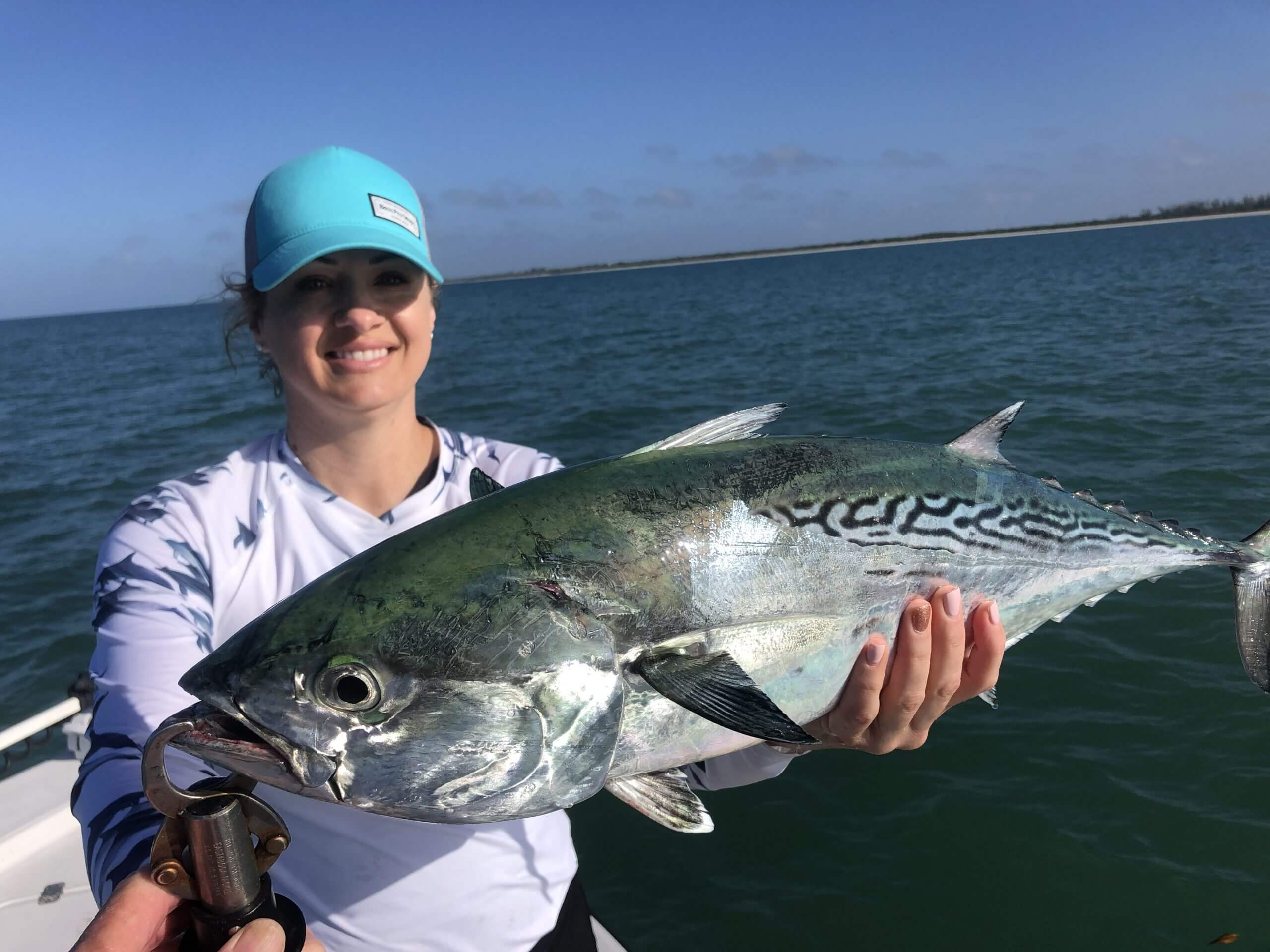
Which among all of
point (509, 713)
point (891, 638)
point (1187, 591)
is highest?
point (509, 713)

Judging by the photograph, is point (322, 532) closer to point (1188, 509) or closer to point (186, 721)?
point (186, 721)

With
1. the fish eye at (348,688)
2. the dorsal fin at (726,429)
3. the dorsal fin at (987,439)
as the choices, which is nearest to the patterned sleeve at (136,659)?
the fish eye at (348,688)

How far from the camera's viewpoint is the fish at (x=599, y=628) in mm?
1512

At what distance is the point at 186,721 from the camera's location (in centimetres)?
142

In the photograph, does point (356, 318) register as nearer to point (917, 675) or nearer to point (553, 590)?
point (553, 590)

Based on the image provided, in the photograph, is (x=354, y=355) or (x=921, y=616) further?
(x=354, y=355)

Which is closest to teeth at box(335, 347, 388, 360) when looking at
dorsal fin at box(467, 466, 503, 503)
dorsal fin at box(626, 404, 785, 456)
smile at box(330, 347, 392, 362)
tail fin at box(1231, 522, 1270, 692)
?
smile at box(330, 347, 392, 362)

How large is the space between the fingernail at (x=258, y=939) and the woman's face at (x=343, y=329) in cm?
148

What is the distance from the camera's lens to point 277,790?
7.46 ft

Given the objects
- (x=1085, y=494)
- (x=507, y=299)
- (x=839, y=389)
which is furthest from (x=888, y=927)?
(x=507, y=299)

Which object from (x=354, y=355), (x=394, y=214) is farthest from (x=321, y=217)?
(x=354, y=355)

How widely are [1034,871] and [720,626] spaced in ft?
14.7

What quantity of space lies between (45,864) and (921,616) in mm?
4286

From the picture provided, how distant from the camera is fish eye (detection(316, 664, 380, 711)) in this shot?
1.50 metres
